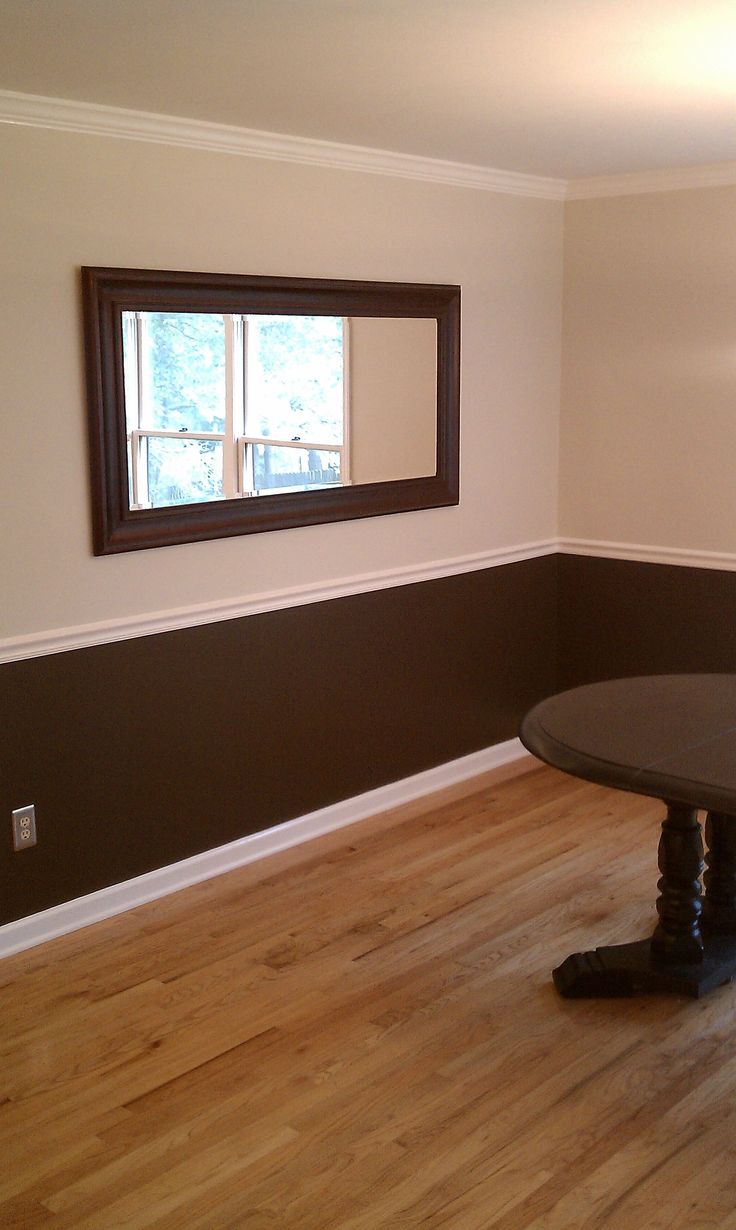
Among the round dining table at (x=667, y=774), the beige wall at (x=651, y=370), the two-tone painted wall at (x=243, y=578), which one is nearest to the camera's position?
the round dining table at (x=667, y=774)

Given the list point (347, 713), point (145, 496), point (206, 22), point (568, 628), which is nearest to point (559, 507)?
point (568, 628)

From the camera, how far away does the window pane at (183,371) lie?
3.14 metres

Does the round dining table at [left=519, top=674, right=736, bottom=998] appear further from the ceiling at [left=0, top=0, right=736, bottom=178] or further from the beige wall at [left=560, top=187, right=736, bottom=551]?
the ceiling at [left=0, top=0, right=736, bottom=178]

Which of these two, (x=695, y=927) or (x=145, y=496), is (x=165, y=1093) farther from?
(x=145, y=496)

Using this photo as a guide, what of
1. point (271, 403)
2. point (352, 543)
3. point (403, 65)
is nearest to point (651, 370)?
point (352, 543)

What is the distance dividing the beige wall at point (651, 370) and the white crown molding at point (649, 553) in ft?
0.09

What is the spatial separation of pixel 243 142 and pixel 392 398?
936mm

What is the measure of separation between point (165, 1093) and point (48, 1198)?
1.19 feet

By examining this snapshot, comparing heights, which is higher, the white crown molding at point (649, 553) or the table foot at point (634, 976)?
the white crown molding at point (649, 553)

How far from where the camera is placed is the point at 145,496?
3.18 m

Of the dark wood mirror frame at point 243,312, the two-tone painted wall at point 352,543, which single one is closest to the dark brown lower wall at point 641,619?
the two-tone painted wall at point 352,543

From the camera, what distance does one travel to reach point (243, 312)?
10.9 feet

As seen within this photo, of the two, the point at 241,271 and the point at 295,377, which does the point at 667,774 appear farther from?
the point at 241,271

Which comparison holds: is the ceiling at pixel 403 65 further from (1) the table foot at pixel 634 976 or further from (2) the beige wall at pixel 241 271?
(1) the table foot at pixel 634 976
